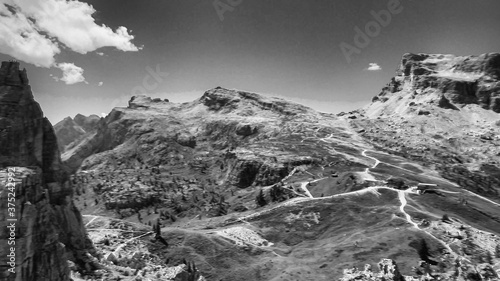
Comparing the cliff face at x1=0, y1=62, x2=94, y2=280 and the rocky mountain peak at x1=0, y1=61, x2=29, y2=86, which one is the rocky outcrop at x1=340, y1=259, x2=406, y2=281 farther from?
the rocky mountain peak at x1=0, y1=61, x2=29, y2=86

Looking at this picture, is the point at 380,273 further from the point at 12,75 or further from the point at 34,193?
the point at 12,75

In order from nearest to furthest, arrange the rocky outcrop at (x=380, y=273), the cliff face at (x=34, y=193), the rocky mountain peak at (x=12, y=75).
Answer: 1. the cliff face at (x=34, y=193)
2. the rocky mountain peak at (x=12, y=75)
3. the rocky outcrop at (x=380, y=273)

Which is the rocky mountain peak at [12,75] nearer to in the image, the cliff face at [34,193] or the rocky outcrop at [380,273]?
the cliff face at [34,193]

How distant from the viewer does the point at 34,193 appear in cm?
4272

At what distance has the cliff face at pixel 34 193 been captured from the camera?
1544 inches

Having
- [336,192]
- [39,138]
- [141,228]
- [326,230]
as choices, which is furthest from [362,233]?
[39,138]

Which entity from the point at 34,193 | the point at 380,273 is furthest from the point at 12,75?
the point at 380,273

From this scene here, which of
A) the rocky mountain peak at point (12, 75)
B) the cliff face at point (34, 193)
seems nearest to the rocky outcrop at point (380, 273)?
the cliff face at point (34, 193)

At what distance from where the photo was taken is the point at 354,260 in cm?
10800

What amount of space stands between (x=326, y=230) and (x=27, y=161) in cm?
12070

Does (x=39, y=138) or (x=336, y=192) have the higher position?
(x=39, y=138)

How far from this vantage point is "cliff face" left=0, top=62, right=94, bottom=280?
129 feet

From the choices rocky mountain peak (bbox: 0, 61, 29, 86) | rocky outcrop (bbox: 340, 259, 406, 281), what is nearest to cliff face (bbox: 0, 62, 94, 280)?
rocky mountain peak (bbox: 0, 61, 29, 86)

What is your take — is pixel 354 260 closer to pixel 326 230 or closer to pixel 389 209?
pixel 326 230
